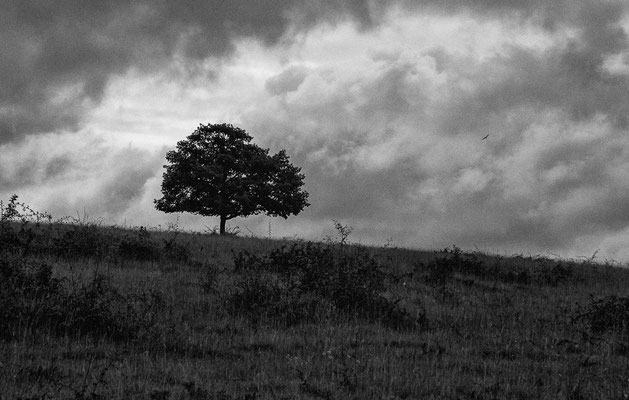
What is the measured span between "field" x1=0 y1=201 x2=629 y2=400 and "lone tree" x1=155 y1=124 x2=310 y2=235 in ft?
69.2

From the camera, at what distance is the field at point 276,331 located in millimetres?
8414

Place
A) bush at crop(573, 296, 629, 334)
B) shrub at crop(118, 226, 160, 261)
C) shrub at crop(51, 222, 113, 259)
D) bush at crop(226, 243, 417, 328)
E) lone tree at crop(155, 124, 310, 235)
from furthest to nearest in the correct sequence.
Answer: lone tree at crop(155, 124, 310, 235), shrub at crop(118, 226, 160, 261), shrub at crop(51, 222, 113, 259), bush at crop(573, 296, 629, 334), bush at crop(226, 243, 417, 328)

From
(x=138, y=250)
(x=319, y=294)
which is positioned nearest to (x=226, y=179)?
(x=138, y=250)

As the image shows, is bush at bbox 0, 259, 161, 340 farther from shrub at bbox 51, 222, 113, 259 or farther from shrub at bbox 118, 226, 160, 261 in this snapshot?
shrub at bbox 118, 226, 160, 261

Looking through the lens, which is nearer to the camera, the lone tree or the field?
the field

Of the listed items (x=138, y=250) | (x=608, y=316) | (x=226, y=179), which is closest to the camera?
(x=608, y=316)

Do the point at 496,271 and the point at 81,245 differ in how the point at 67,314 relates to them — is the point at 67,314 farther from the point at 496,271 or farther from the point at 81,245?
the point at 496,271

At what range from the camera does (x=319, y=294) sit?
1480cm

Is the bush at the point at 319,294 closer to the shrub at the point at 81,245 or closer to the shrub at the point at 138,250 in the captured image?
the shrub at the point at 138,250

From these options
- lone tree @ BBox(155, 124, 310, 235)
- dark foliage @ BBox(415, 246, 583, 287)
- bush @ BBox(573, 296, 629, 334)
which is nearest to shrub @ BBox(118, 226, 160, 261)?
dark foliage @ BBox(415, 246, 583, 287)

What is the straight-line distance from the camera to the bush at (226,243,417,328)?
13505mm

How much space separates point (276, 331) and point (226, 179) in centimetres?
3152

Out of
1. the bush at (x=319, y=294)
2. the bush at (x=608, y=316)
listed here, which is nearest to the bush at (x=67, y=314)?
the bush at (x=319, y=294)

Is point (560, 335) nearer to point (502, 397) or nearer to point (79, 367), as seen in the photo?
point (502, 397)
